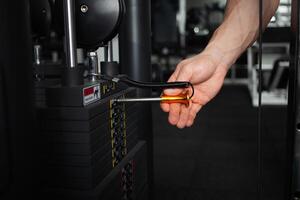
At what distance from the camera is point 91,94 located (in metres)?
0.84

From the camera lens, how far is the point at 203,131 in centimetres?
340

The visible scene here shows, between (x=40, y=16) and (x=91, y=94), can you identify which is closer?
(x=91, y=94)

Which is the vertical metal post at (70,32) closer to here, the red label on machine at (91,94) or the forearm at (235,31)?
the red label on machine at (91,94)

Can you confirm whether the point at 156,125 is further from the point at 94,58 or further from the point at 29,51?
the point at 29,51

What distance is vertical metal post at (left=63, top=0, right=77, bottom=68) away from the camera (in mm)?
797

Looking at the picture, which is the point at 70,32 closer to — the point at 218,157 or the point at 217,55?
the point at 217,55

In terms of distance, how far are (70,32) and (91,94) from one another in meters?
0.13

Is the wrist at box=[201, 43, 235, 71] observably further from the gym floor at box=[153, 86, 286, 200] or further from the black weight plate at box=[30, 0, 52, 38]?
the gym floor at box=[153, 86, 286, 200]

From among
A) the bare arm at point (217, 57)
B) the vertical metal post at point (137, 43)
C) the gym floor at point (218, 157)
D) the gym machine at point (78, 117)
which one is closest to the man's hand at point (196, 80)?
the bare arm at point (217, 57)

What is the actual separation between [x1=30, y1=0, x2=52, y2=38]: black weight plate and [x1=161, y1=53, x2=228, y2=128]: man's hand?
1.36 feet

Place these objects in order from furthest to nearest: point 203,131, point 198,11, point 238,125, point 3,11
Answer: point 198,11 < point 238,125 < point 203,131 < point 3,11

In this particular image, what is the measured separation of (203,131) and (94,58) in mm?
2524

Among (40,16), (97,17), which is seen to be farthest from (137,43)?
(97,17)

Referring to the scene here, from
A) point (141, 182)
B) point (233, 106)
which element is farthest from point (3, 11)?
point (233, 106)
